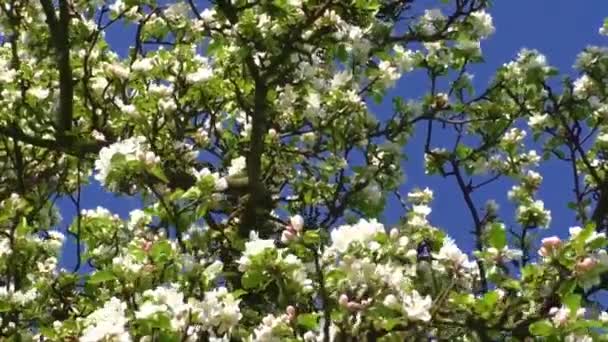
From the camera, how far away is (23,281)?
553 cm

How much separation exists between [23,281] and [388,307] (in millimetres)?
2392

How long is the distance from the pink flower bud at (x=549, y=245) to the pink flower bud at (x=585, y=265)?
0.10 meters

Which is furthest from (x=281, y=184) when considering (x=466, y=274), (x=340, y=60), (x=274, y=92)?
(x=466, y=274)

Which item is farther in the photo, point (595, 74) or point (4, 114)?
point (595, 74)

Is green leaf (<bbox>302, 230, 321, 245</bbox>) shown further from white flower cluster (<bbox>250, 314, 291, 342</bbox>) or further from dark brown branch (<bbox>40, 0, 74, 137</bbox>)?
dark brown branch (<bbox>40, 0, 74, 137</bbox>)

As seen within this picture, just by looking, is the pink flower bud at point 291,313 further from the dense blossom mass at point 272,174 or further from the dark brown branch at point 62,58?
the dark brown branch at point 62,58

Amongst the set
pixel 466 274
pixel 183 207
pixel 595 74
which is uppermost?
pixel 595 74

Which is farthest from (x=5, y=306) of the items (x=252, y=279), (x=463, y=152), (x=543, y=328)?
(x=463, y=152)

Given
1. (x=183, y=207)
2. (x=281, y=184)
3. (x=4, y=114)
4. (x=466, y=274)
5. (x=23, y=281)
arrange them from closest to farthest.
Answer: (x=466, y=274) → (x=183, y=207) → (x=23, y=281) → (x=4, y=114) → (x=281, y=184)

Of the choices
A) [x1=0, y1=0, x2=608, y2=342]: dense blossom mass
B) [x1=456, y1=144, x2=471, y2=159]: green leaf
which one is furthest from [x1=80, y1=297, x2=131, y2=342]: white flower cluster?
[x1=456, y1=144, x2=471, y2=159]: green leaf

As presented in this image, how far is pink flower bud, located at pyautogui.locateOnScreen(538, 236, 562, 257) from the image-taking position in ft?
12.6

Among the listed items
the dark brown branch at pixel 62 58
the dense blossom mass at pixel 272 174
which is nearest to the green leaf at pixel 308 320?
the dense blossom mass at pixel 272 174

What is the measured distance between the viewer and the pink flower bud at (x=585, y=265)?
3.77m

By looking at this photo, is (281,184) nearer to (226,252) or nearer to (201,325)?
(226,252)
